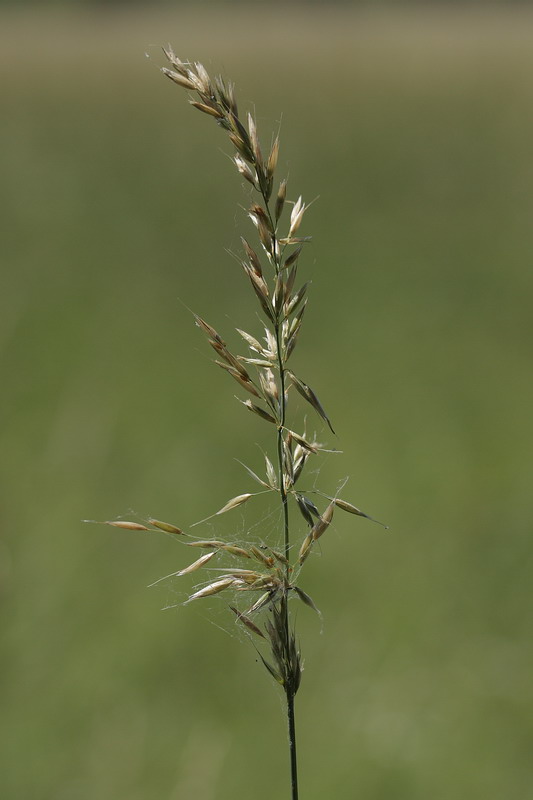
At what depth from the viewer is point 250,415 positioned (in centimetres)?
168

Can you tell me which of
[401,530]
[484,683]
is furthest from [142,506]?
[484,683]

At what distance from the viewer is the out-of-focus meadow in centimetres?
116

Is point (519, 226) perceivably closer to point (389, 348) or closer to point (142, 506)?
point (389, 348)

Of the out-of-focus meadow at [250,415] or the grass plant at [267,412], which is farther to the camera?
the out-of-focus meadow at [250,415]

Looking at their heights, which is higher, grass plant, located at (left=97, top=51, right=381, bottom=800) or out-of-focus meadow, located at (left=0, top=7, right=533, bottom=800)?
grass plant, located at (left=97, top=51, right=381, bottom=800)

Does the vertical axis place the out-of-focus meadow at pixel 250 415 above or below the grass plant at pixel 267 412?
below

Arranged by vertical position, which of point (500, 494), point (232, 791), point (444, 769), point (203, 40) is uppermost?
point (203, 40)

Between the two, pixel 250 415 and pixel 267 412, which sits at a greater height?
pixel 267 412

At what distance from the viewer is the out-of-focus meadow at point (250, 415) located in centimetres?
116

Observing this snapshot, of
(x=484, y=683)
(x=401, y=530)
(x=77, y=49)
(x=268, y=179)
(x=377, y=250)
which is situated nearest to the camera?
(x=268, y=179)

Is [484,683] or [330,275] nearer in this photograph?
[484,683]

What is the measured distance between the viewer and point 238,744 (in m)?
1.15

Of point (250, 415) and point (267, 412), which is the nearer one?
point (267, 412)

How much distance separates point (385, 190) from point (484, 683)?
1.34 metres
